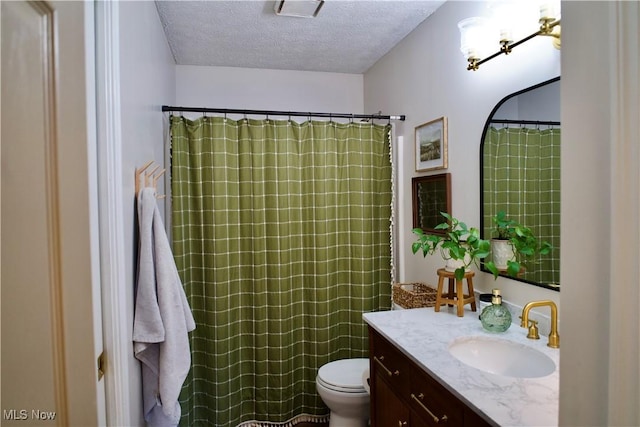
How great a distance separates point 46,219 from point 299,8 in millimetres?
1699

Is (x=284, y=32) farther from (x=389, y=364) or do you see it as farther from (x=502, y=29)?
(x=389, y=364)

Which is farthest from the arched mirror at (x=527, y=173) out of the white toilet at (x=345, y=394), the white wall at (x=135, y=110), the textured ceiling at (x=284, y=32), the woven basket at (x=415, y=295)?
the white wall at (x=135, y=110)

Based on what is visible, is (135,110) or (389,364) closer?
(135,110)

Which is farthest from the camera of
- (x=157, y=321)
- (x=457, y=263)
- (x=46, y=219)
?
(x=457, y=263)

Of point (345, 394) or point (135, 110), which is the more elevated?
point (135, 110)

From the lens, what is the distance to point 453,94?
76.6 inches

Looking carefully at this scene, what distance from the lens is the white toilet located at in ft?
6.41

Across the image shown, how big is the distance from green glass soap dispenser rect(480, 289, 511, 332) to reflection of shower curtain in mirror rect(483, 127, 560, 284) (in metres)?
0.18

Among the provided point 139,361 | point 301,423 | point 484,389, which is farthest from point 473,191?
point 301,423

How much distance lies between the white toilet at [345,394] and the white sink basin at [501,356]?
70 cm

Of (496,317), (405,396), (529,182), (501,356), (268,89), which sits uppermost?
(268,89)

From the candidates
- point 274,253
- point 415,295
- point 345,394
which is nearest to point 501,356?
point 415,295

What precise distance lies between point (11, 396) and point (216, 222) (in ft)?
4.77

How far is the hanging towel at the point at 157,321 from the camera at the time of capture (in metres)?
1.28
